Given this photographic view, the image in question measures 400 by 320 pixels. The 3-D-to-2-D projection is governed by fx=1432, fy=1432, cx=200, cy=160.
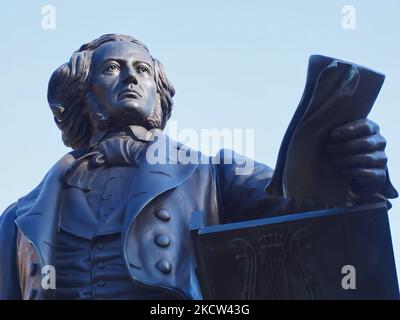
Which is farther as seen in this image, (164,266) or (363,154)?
(164,266)

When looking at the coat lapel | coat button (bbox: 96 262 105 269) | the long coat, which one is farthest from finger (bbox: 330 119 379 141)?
coat button (bbox: 96 262 105 269)

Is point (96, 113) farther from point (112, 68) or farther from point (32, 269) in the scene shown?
point (32, 269)

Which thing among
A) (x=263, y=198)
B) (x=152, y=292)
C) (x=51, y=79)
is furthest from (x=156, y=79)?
(x=152, y=292)

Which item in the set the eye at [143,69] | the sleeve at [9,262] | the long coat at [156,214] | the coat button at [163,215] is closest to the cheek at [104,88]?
the eye at [143,69]

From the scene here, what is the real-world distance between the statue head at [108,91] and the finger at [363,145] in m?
1.97

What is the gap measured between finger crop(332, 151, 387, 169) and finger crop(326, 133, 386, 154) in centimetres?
2

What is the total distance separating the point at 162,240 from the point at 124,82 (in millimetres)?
1389

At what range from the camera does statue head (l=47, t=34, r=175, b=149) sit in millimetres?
8336

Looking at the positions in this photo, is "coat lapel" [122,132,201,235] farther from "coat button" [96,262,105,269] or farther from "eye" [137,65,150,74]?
"eye" [137,65,150,74]

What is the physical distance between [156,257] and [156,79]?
1704mm

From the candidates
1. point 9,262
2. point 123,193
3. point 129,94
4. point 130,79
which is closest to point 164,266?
point 123,193

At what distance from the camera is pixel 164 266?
23.6ft

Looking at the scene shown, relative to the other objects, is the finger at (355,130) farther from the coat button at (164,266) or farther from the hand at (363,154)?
the coat button at (164,266)

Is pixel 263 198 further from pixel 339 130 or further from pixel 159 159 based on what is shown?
pixel 339 130
